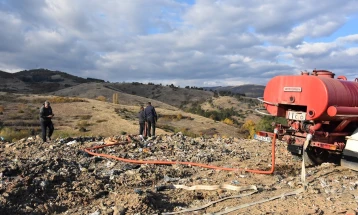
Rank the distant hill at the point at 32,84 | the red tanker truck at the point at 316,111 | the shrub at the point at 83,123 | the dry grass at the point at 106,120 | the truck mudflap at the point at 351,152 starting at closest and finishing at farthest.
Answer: the red tanker truck at the point at 316,111 → the truck mudflap at the point at 351,152 → the dry grass at the point at 106,120 → the shrub at the point at 83,123 → the distant hill at the point at 32,84

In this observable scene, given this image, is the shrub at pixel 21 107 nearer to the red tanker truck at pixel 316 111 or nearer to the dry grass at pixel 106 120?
the dry grass at pixel 106 120

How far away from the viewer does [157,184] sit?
300 inches

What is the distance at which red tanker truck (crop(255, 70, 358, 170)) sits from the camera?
7902mm

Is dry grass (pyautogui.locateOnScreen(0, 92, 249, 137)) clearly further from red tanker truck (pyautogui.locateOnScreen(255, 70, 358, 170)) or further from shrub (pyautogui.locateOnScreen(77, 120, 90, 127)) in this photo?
red tanker truck (pyautogui.locateOnScreen(255, 70, 358, 170))

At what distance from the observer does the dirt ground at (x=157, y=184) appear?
5988 millimetres

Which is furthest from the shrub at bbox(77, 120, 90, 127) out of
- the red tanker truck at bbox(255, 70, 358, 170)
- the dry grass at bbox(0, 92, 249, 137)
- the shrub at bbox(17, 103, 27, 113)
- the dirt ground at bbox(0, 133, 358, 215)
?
the red tanker truck at bbox(255, 70, 358, 170)

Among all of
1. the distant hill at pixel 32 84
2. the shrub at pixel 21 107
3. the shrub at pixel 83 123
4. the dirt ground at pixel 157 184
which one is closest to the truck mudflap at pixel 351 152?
the dirt ground at pixel 157 184

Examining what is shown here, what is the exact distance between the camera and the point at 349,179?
8.06 meters

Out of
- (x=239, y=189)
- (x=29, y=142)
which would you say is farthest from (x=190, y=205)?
(x=29, y=142)

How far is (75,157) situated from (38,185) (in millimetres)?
3243

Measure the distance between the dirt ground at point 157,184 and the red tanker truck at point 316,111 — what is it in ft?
2.47

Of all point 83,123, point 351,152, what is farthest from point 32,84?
point 351,152

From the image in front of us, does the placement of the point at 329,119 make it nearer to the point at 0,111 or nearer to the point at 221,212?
the point at 221,212

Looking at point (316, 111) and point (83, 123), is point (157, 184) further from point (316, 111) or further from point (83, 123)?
point (83, 123)
